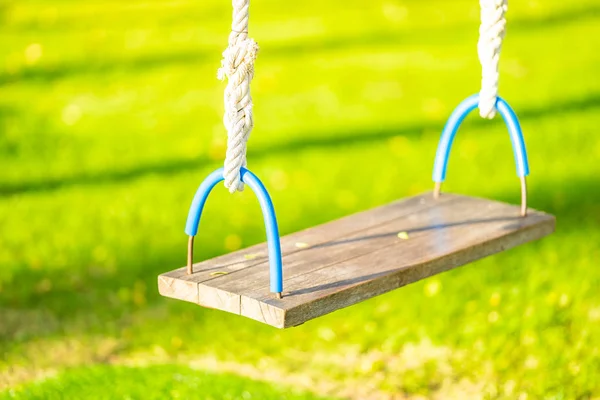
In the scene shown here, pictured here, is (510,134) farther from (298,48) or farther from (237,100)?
(298,48)

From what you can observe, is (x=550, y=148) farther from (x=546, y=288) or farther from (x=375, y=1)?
(x=375, y=1)

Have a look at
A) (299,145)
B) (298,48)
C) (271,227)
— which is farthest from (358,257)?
(298,48)

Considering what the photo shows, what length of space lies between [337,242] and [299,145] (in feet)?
12.7

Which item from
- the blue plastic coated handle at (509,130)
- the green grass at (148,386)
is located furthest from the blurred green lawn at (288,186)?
the blue plastic coated handle at (509,130)

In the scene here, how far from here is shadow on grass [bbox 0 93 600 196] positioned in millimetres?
6652

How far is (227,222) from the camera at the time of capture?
6090mm

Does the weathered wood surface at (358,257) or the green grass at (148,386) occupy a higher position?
the weathered wood surface at (358,257)

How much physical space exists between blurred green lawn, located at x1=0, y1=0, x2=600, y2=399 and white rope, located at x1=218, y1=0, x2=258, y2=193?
5.17ft

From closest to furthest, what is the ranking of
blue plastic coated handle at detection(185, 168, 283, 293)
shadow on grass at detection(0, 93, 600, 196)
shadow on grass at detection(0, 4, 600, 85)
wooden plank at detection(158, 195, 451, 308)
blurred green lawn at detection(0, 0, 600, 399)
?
blue plastic coated handle at detection(185, 168, 283, 293), wooden plank at detection(158, 195, 451, 308), blurred green lawn at detection(0, 0, 600, 399), shadow on grass at detection(0, 93, 600, 196), shadow on grass at detection(0, 4, 600, 85)

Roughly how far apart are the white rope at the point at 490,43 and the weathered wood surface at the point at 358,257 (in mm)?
415

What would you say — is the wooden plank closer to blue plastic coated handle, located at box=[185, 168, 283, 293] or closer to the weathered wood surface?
the weathered wood surface

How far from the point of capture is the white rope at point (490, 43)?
3.42m

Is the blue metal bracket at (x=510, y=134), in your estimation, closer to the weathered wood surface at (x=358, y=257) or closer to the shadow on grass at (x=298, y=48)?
the weathered wood surface at (x=358, y=257)

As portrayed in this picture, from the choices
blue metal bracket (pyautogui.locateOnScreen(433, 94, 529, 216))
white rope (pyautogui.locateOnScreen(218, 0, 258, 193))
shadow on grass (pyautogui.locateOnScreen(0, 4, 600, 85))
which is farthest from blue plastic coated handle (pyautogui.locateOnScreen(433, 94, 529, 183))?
→ shadow on grass (pyautogui.locateOnScreen(0, 4, 600, 85))
